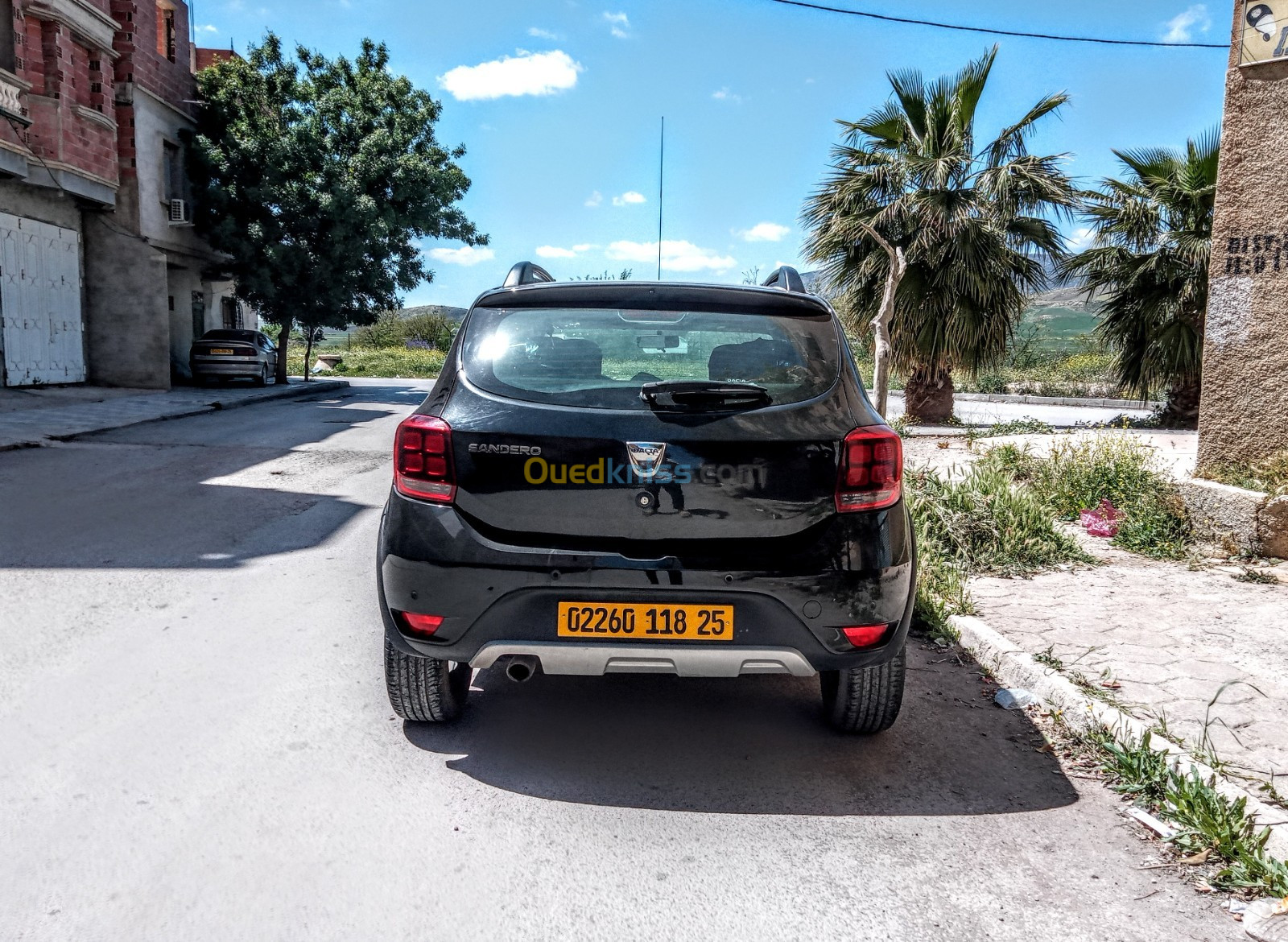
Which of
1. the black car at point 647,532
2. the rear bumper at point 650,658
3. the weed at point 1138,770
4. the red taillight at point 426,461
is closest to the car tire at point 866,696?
the black car at point 647,532

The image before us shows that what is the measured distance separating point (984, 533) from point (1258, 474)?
189 cm

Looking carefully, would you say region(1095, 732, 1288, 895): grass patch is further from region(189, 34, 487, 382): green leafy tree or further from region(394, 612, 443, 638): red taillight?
region(189, 34, 487, 382): green leafy tree

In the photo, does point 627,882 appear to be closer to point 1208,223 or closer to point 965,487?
point 965,487

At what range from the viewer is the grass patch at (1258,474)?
254 inches

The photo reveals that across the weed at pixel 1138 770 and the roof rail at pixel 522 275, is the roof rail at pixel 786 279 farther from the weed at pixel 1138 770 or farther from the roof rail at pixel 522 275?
the weed at pixel 1138 770

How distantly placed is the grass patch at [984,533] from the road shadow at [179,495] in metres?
4.25

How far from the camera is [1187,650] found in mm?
4559

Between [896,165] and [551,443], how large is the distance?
14.4 metres

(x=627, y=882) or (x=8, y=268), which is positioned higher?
(x=8, y=268)

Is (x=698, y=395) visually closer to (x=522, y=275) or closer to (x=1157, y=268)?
(x=522, y=275)

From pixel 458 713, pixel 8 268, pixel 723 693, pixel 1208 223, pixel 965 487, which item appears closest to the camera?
pixel 458 713

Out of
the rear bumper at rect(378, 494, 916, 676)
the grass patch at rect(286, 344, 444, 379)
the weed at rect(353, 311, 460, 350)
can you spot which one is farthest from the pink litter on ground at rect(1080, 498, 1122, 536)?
the weed at rect(353, 311, 460, 350)

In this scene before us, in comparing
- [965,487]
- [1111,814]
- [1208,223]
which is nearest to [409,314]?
[1208,223]

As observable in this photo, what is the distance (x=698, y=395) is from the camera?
10.5 ft
